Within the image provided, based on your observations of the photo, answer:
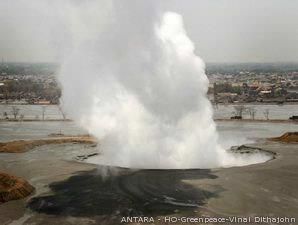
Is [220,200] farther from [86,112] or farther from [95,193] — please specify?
[86,112]

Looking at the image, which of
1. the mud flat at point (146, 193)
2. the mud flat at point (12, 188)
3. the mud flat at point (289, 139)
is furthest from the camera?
the mud flat at point (289, 139)

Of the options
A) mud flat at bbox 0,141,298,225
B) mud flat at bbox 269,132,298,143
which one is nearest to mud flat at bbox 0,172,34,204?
mud flat at bbox 0,141,298,225

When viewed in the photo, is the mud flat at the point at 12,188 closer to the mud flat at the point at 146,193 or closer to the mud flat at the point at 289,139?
the mud flat at the point at 146,193

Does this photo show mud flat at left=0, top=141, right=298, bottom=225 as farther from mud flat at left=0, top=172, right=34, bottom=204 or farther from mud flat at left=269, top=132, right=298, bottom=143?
mud flat at left=269, top=132, right=298, bottom=143

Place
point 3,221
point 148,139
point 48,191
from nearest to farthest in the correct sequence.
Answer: point 3,221
point 48,191
point 148,139

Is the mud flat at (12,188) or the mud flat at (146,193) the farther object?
the mud flat at (12,188)

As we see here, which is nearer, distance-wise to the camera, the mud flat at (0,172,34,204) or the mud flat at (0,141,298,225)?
the mud flat at (0,141,298,225)

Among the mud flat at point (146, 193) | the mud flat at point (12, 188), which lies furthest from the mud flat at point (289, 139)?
the mud flat at point (12, 188)

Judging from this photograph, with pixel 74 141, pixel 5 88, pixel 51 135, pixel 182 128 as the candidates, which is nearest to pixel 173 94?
pixel 182 128

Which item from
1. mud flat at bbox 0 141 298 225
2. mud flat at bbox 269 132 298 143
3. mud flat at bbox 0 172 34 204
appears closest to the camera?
mud flat at bbox 0 141 298 225

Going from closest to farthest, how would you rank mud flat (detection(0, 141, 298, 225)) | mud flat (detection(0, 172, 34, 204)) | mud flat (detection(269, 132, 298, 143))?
mud flat (detection(0, 141, 298, 225)) → mud flat (detection(0, 172, 34, 204)) → mud flat (detection(269, 132, 298, 143))

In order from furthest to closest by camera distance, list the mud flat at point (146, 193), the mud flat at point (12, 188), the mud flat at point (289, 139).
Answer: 1. the mud flat at point (289, 139)
2. the mud flat at point (12, 188)
3. the mud flat at point (146, 193)
